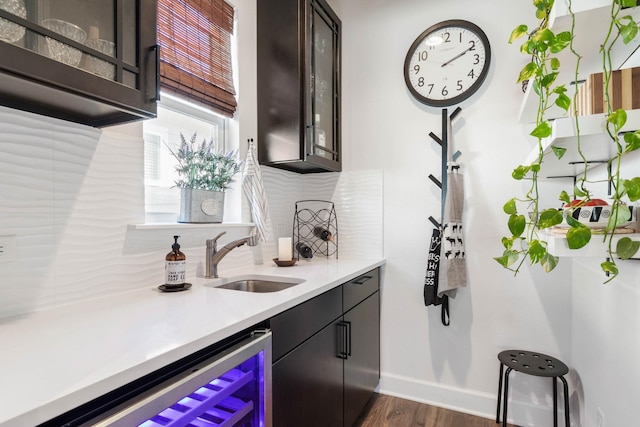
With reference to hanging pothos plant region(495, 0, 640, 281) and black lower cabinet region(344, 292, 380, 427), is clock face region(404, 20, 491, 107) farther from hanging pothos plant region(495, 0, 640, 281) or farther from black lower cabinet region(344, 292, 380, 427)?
black lower cabinet region(344, 292, 380, 427)

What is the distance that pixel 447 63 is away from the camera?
2178 mm

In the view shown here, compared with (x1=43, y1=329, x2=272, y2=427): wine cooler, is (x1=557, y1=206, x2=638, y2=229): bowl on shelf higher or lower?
higher

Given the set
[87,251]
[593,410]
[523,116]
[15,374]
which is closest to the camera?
[15,374]

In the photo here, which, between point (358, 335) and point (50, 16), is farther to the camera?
point (358, 335)

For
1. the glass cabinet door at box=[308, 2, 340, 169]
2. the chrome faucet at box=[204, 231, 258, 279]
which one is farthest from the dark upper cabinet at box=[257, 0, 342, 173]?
the chrome faucet at box=[204, 231, 258, 279]

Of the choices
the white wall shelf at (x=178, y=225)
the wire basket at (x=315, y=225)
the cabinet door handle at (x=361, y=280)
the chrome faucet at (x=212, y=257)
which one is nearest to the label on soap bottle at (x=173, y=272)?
the white wall shelf at (x=178, y=225)

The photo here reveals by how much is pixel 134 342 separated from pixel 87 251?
0.58 m

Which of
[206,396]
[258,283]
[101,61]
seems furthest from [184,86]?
[206,396]

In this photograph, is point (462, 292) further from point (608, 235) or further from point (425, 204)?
point (608, 235)

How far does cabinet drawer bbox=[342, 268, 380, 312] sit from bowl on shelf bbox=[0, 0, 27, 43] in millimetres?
1468

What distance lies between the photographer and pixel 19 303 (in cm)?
103

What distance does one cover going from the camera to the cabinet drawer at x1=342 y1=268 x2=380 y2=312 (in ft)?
5.84

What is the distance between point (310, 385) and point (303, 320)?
0.28 metres

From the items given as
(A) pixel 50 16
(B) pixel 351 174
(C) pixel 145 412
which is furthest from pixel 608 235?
(B) pixel 351 174
